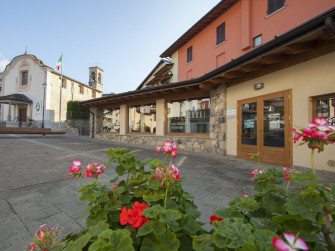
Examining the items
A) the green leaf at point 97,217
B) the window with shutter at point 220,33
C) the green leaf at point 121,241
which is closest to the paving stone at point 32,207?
the green leaf at point 97,217

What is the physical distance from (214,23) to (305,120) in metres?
9.31

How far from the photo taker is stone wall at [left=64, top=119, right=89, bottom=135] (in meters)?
18.0

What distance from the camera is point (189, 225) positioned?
0.85m

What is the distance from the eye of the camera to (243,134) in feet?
19.4

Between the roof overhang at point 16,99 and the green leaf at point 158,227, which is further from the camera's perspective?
the roof overhang at point 16,99

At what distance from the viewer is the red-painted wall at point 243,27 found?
6742 mm

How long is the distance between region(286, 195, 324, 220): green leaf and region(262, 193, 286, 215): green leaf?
0.77ft

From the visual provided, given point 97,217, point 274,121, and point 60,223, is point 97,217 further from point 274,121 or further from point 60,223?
point 274,121

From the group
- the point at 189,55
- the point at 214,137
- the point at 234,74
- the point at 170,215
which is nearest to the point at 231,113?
the point at 214,137

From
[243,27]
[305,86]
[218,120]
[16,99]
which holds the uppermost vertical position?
[243,27]

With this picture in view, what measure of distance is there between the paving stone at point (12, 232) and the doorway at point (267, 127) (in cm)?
562

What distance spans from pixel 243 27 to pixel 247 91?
5.02 metres

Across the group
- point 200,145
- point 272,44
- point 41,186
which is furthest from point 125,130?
point 272,44

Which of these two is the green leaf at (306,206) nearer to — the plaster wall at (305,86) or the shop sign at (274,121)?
the plaster wall at (305,86)
